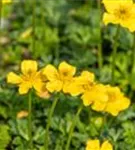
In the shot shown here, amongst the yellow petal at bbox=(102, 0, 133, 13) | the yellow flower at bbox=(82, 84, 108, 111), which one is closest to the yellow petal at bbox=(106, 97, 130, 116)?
the yellow flower at bbox=(82, 84, 108, 111)

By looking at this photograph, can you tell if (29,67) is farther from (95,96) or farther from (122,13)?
(122,13)

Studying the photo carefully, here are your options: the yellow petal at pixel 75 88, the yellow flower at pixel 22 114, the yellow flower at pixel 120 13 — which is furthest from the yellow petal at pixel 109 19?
the yellow flower at pixel 22 114

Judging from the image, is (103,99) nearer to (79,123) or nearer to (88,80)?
(88,80)

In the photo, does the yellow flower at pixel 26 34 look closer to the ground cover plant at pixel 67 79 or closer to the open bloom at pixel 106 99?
the ground cover plant at pixel 67 79

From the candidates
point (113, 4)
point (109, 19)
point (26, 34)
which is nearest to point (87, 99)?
point (109, 19)

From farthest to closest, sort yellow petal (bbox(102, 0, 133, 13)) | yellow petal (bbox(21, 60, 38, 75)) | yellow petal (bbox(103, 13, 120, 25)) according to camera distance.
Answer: yellow petal (bbox(102, 0, 133, 13))
yellow petal (bbox(103, 13, 120, 25))
yellow petal (bbox(21, 60, 38, 75))

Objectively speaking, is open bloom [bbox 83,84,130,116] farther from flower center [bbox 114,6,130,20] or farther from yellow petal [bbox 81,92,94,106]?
flower center [bbox 114,6,130,20]
